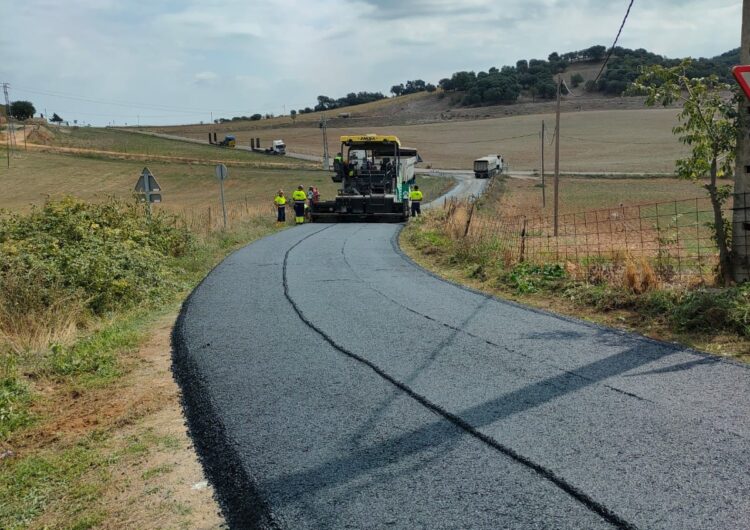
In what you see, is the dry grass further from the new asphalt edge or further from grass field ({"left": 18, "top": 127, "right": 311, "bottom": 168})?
the new asphalt edge

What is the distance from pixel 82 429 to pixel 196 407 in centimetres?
93

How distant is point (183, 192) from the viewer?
173 ft

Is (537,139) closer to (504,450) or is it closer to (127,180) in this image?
(127,180)

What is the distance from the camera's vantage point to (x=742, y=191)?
8.45 metres

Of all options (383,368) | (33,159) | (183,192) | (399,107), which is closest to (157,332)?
(383,368)

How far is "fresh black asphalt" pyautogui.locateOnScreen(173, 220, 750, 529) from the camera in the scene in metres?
3.77

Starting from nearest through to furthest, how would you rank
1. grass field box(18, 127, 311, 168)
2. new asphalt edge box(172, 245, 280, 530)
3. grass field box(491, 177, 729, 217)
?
new asphalt edge box(172, 245, 280, 530) < grass field box(491, 177, 729, 217) < grass field box(18, 127, 311, 168)

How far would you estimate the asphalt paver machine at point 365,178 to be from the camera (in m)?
26.7

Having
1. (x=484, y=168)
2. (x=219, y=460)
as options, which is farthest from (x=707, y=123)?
(x=484, y=168)

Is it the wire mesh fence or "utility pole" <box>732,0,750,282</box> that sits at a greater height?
"utility pole" <box>732,0,750,282</box>

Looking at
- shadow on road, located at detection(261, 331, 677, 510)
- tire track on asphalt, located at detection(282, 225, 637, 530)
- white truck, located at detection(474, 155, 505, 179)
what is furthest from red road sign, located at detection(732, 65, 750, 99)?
white truck, located at detection(474, 155, 505, 179)

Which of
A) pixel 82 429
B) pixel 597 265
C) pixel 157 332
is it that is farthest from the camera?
pixel 597 265

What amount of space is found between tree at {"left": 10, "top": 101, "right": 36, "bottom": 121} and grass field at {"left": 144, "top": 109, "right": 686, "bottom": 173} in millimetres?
26565

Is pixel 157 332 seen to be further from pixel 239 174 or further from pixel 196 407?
pixel 239 174
